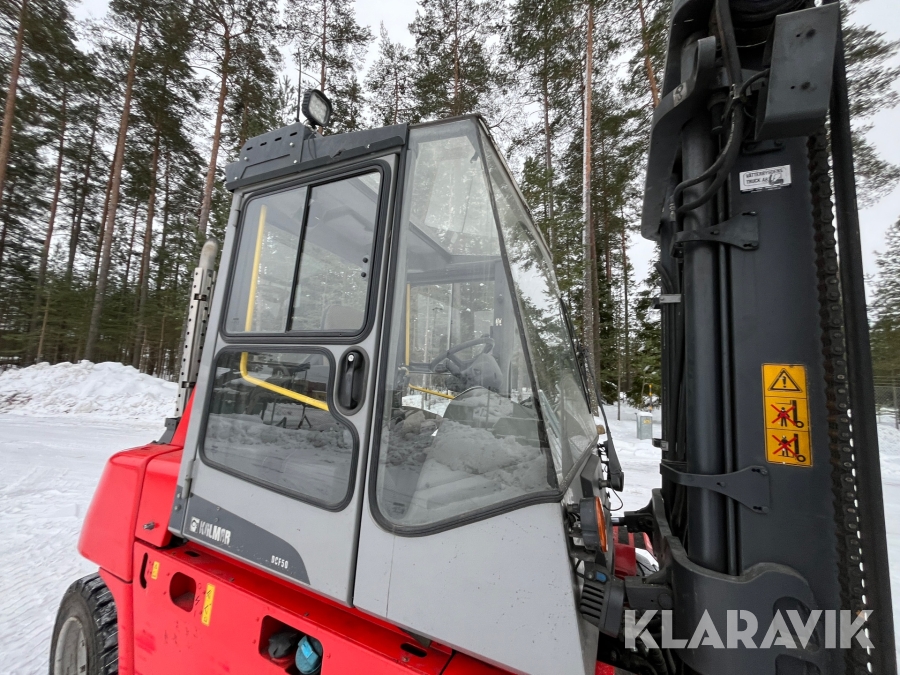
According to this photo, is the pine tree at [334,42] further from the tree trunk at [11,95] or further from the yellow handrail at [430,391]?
the yellow handrail at [430,391]

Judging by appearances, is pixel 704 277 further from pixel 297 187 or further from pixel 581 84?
pixel 581 84

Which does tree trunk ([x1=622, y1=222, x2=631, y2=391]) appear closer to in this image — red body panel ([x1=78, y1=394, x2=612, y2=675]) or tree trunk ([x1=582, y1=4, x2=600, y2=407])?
tree trunk ([x1=582, y1=4, x2=600, y2=407])

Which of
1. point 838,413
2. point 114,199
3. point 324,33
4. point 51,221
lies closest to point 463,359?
point 838,413

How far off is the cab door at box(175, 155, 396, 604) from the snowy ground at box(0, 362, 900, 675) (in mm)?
2237

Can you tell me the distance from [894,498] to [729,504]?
686cm

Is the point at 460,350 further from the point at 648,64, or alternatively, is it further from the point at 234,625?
the point at 648,64

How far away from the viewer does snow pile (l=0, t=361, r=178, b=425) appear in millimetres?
11727

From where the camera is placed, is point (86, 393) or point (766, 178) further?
point (86, 393)

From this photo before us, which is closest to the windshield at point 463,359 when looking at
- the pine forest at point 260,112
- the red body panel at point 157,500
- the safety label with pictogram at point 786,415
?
the safety label with pictogram at point 786,415

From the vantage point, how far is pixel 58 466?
6.57 metres

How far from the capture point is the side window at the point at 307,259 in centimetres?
155

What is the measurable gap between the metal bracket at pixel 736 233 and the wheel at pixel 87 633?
10.2 feet

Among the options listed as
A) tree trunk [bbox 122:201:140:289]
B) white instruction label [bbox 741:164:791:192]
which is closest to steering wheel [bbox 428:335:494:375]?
white instruction label [bbox 741:164:791:192]

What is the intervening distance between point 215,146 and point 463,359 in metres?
16.6
